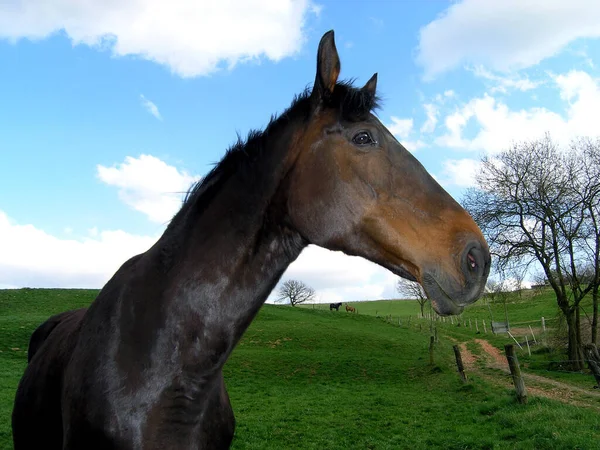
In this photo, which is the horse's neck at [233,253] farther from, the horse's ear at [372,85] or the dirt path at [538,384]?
the dirt path at [538,384]

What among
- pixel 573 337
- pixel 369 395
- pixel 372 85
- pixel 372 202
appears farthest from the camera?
pixel 573 337

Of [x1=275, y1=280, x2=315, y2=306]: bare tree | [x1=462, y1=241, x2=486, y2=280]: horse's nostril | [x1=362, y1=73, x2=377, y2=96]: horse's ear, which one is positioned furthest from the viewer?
[x1=275, y1=280, x2=315, y2=306]: bare tree

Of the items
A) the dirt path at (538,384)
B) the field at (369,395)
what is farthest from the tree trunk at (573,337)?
the dirt path at (538,384)

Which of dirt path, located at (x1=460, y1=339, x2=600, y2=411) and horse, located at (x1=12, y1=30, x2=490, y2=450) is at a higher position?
horse, located at (x1=12, y1=30, x2=490, y2=450)

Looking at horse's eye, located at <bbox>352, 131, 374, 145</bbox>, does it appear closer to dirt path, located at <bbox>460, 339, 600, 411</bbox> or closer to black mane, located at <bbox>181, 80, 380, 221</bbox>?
black mane, located at <bbox>181, 80, 380, 221</bbox>

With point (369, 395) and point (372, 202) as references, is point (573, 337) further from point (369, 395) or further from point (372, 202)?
point (372, 202)

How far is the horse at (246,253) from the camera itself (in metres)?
2.28

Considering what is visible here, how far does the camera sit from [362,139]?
2.58 meters

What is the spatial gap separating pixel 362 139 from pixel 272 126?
0.57 m

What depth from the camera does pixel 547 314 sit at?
5000cm

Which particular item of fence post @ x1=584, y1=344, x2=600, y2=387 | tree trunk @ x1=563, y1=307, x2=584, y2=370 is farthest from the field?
tree trunk @ x1=563, y1=307, x2=584, y2=370

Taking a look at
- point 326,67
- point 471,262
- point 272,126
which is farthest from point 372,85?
point 471,262

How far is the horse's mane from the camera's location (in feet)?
8.62

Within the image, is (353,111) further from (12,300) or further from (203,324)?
(12,300)
